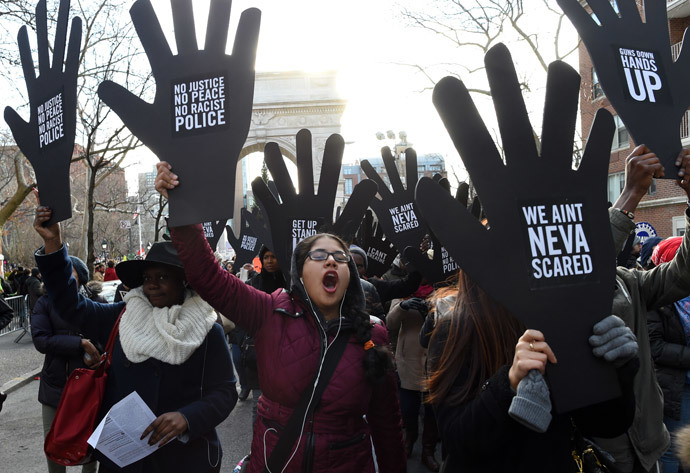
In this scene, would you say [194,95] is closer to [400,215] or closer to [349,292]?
[349,292]

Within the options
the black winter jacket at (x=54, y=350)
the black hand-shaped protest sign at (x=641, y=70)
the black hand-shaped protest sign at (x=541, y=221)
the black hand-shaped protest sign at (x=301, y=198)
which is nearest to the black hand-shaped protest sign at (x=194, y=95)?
the black hand-shaped protest sign at (x=541, y=221)

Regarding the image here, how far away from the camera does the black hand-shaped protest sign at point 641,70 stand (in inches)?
86.7

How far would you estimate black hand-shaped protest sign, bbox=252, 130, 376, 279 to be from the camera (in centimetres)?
412

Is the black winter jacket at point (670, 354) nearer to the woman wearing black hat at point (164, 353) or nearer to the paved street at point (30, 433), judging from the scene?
the paved street at point (30, 433)

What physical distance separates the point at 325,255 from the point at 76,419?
149 centimetres

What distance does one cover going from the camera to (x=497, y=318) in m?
2.01

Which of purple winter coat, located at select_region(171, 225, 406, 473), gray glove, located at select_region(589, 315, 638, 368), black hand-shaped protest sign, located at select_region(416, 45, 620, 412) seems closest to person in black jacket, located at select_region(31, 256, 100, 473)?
purple winter coat, located at select_region(171, 225, 406, 473)

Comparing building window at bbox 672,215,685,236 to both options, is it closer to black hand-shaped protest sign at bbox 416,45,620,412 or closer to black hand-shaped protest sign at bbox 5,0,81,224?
black hand-shaped protest sign at bbox 416,45,620,412

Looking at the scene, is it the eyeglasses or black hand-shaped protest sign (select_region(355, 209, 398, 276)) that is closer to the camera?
the eyeglasses

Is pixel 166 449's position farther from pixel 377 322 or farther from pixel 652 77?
pixel 652 77

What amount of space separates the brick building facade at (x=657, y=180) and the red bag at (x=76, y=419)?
21.7m

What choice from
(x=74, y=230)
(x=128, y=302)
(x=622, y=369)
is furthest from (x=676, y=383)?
(x=74, y=230)

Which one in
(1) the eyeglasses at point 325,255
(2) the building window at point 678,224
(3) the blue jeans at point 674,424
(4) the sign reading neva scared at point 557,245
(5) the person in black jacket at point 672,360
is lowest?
(2) the building window at point 678,224

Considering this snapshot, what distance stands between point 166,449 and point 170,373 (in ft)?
1.22
